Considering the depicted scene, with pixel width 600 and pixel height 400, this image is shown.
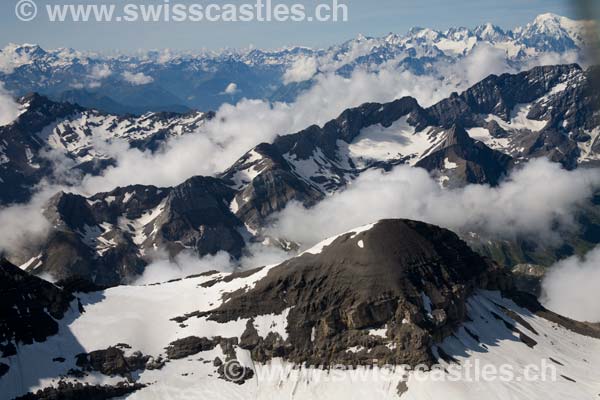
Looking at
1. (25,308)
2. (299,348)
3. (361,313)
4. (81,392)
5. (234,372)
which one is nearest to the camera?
(81,392)

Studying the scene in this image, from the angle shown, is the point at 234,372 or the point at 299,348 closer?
the point at 234,372

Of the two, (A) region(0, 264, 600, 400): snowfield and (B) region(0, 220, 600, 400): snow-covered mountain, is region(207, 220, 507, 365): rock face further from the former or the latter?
(A) region(0, 264, 600, 400): snowfield

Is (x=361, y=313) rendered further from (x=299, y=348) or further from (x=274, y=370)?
(x=274, y=370)

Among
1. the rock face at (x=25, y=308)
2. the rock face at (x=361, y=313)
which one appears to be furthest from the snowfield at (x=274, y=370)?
the rock face at (x=361, y=313)

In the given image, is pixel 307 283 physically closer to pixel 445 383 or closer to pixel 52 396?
pixel 445 383

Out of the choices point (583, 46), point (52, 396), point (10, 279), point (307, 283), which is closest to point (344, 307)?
point (307, 283)

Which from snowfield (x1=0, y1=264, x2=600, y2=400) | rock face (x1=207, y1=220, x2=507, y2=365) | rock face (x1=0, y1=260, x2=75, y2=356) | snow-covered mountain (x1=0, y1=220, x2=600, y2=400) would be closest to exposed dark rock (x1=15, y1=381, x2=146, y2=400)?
snow-covered mountain (x1=0, y1=220, x2=600, y2=400)

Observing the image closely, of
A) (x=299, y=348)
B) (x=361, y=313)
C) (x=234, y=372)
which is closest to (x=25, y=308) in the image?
(x=234, y=372)
